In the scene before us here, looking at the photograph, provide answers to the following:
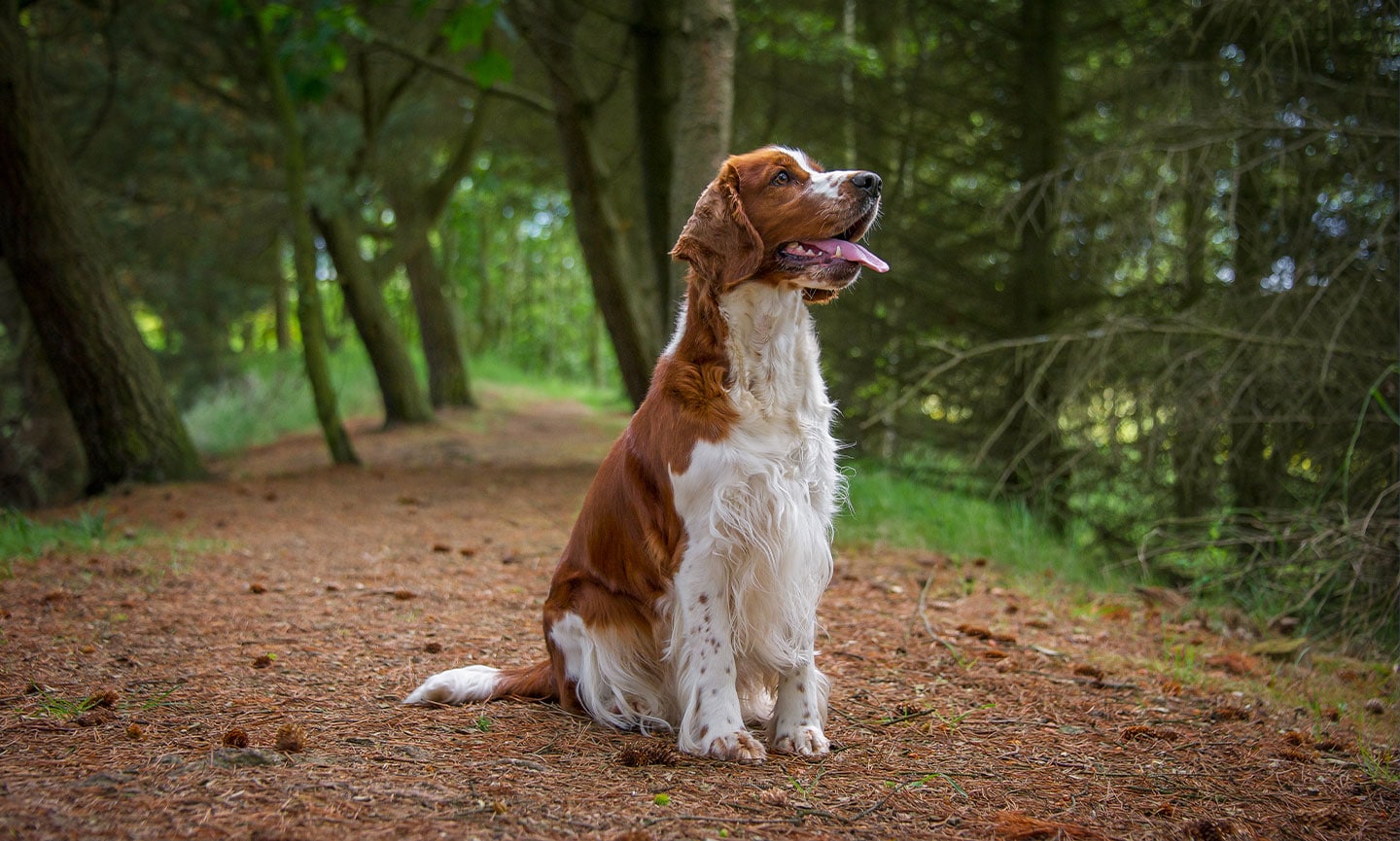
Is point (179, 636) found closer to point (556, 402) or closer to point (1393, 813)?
point (1393, 813)

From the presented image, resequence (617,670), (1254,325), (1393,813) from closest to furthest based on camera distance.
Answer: (1393,813)
(617,670)
(1254,325)

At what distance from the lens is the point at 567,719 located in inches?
127

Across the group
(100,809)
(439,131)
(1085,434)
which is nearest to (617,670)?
(100,809)

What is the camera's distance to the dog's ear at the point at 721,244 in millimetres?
3090

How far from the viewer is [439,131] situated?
12750 millimetres

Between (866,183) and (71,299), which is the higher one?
(866,183)

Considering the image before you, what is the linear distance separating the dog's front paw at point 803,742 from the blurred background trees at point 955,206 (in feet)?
8.67

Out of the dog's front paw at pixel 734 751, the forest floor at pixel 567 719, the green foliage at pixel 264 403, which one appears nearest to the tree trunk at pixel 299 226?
the forest floor at pixel 567 719

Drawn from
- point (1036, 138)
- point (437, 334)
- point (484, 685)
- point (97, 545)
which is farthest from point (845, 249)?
point (437, 334)

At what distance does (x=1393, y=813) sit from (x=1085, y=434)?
341 centimetres

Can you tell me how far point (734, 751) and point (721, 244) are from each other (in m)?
1.44

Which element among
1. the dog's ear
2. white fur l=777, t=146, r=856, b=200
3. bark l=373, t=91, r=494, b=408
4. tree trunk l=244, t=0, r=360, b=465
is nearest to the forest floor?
the dog's ear

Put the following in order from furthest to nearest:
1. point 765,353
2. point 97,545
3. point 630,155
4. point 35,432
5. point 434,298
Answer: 1. point 434,298
2. point 630,155
3. point 35,432
4. point 97,545
5. point 765,353

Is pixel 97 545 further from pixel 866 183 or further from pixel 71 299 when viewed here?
pixel 866 183
